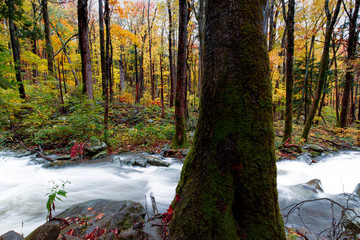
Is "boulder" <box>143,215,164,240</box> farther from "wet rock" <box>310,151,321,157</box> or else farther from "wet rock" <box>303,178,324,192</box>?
"wet rock" <box>310,151,321,157</box>

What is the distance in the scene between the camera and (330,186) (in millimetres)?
5480

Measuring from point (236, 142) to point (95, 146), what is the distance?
7969 mm

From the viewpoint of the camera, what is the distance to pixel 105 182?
5.65 m

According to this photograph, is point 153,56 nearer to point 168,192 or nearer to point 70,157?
point 70,157

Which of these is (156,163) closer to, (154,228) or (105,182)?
(105,182)

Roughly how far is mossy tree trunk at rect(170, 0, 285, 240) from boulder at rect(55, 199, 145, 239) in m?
1.18

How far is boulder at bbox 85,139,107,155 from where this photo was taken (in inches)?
310

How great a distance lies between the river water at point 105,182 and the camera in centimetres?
400

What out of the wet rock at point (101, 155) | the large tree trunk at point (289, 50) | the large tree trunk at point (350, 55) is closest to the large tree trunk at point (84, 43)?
the wet rock at point (101, 155)

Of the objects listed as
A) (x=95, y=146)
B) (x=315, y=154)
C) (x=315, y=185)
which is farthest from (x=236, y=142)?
(x=315, y=154)

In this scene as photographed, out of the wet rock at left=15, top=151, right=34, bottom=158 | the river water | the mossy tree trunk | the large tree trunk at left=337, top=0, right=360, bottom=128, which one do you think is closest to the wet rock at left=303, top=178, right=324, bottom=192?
the river water

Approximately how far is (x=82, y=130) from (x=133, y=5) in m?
19.5

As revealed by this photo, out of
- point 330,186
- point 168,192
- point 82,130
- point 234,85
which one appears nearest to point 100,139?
point 82,130

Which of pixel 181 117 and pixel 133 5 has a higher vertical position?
pixel 133 5
